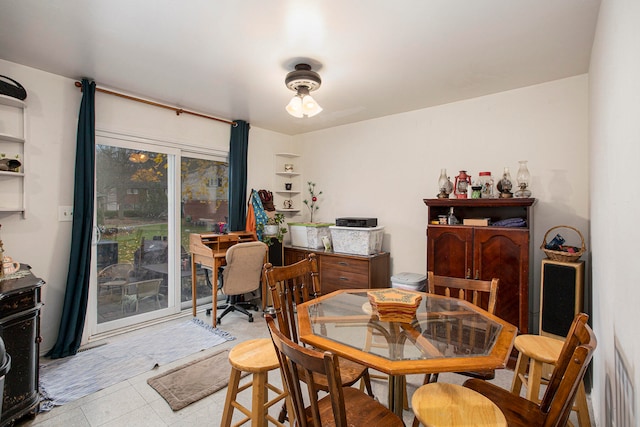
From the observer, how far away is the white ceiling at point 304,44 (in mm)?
1829

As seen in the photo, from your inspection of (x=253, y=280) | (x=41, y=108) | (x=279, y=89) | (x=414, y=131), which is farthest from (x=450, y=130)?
(x=41, y=108)

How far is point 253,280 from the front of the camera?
3.62 metres

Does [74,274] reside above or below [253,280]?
above

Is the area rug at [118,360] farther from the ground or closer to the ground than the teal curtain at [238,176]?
closer to the ground

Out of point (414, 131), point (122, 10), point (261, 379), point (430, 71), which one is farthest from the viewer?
point (414, 131)

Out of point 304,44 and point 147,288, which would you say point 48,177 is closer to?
point 147,288

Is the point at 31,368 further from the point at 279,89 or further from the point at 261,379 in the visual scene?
the point at 279,89

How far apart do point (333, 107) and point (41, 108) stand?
2.74m

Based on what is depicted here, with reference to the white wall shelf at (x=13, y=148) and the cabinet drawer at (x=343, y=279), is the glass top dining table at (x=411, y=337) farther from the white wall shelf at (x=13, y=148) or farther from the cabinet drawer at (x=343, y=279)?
the white wall shelf at (x=13, y=148)

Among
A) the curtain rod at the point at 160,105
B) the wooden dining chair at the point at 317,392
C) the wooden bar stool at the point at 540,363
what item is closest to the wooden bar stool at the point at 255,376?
the wooden dining chair at the point at 317,392

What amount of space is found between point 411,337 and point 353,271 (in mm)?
2200

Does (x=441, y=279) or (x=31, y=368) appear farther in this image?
(x=441, y=279)

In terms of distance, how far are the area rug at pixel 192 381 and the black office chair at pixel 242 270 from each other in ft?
2.73

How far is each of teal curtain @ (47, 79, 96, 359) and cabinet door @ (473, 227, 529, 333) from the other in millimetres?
3547
